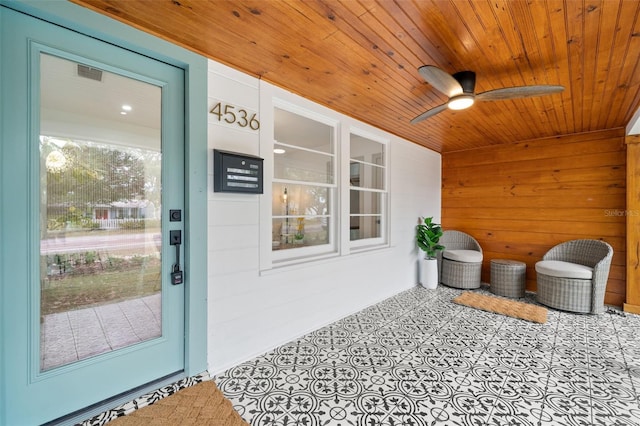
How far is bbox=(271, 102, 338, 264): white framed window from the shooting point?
2.68m

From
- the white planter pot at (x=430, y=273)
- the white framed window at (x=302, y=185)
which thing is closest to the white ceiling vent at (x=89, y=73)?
the white framed window at (x=302, y=185)

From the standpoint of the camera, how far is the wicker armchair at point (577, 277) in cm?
332

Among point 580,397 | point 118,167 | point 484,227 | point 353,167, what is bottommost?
point 580,397

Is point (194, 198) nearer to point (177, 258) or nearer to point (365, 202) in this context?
point (177, 258)

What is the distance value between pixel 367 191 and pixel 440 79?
1911mm

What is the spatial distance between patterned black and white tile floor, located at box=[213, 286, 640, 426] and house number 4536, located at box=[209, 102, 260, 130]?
199cm

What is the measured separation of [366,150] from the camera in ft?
12.3

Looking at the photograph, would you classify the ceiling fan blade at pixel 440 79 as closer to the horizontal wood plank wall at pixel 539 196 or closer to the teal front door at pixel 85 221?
the teal front door at pixel 85 221

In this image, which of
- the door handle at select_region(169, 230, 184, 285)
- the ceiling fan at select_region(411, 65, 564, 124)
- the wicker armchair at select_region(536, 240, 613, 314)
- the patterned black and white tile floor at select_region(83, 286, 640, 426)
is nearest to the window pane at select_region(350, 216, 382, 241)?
the patterned black and white tile floor at select_region(83, 286, 640, 426)

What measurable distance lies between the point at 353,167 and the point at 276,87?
56.5 inches

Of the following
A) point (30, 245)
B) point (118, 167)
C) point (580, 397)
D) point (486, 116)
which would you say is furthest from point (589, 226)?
point (30, 245)

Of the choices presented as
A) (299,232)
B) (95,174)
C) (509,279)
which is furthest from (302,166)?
(509,279)

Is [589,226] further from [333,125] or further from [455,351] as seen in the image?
[333,125]

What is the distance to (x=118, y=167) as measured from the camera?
1.80 meters
